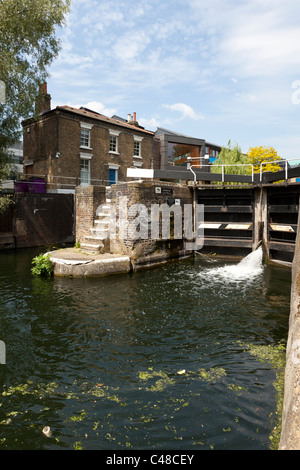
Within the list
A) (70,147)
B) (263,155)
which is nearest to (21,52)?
(70,147)

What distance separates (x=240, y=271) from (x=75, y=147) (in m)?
15.9

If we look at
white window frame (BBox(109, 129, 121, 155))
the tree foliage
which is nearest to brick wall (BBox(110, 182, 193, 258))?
white window frame (BBox(109, 129, 121, 155))

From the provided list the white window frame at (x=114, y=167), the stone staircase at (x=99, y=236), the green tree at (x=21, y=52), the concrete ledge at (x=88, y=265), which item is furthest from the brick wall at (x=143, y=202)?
the white window frame at (x=114, y=167)

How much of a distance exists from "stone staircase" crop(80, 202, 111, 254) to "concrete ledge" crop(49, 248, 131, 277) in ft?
1.87

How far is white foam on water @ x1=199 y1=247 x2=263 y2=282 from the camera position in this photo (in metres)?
9.36

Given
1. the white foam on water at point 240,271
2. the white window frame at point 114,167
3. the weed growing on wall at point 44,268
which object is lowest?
the white foam on water at point 240,271

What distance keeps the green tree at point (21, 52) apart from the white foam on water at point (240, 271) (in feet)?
33.8

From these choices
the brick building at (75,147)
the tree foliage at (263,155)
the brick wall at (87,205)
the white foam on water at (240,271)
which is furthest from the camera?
the tree foliage at (263,155)

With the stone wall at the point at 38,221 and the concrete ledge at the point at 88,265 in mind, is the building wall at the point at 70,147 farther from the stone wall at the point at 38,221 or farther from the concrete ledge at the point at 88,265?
the concrete ledge at the point at 88,265

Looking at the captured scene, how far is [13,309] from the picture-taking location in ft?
21.7

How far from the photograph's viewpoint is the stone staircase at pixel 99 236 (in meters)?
10.7
